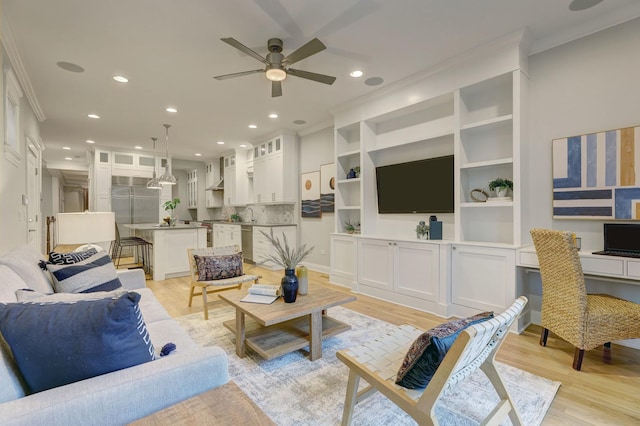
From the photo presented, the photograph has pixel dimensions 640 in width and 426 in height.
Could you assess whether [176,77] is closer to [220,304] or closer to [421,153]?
[220,304]

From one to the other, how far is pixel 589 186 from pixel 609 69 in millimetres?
1047

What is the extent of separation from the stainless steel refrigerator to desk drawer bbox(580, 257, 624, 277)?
8711 mm

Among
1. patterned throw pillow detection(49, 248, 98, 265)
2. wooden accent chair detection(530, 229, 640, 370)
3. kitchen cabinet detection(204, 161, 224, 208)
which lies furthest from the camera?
kitchen cabinet detection(204, 161, 224, 208)

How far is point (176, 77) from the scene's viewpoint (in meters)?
3.67

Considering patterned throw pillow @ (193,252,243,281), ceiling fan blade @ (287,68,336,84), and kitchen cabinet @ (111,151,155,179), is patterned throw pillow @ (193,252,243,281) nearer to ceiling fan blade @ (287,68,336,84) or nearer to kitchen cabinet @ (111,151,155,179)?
ceiling fan blade @ (287,68,336,84)

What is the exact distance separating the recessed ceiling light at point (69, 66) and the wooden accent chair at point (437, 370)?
4130 mm

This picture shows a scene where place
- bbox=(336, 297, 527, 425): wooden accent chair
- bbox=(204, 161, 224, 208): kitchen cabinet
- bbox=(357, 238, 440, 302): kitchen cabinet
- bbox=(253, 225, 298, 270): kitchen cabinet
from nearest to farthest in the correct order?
1. bbox=(336, 297, 527, 425): wooden accent chair
2. bbox=(357, 238, 440, 302): kitchen cabinet
3. bbox=(253, 225, 298, 270): kitchen cabinet
4. bbox=(204, 161, 224, 208): kitchen cabinet

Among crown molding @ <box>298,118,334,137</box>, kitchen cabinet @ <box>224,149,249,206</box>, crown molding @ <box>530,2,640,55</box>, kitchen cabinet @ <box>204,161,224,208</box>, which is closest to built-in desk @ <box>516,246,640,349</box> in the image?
crown molding @ <box>530,2,640,55</box>

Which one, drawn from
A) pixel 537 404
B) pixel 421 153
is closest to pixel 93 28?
pixel 421 153

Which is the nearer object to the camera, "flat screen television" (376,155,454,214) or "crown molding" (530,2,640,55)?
"crown molding" (530,2,640,55)

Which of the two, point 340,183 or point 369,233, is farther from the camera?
point 340,183

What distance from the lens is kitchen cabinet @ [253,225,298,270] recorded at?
607 centimetres

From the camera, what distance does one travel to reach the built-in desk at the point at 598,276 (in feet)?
7.59

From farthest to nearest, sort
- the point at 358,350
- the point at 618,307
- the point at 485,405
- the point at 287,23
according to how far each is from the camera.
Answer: the point at 287,23, the point at 618,307, the point at 485,405, the point at 358,350
